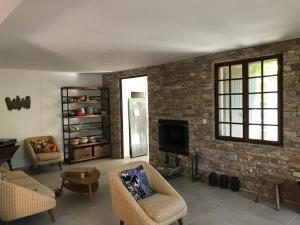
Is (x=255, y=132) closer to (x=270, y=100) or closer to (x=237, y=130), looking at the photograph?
(x=237, y=130)

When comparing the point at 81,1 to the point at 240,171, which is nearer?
the point at 81,1

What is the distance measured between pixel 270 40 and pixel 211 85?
1.35 m

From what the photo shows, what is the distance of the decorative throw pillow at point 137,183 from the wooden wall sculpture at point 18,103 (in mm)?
4298

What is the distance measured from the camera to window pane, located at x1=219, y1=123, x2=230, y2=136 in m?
4.71

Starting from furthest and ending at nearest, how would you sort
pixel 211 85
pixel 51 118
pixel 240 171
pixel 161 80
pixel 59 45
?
pixel 51 118, pixel 161 80, pixel 211 85, pixel 240 171, pixel 59 45

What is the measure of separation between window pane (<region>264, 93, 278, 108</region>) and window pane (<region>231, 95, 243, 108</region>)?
0.44 meters

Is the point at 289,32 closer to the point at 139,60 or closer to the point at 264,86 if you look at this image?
the point at 264,86

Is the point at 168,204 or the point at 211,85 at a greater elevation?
the point at 211,85

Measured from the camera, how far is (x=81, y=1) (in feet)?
7.09

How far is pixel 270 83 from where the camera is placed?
409cm

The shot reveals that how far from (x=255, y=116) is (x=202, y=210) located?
1.80 m

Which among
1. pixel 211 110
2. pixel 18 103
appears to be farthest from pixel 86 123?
pixel 211 110

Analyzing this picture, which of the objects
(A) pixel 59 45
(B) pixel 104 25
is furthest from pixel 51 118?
(B) pixel 104 25

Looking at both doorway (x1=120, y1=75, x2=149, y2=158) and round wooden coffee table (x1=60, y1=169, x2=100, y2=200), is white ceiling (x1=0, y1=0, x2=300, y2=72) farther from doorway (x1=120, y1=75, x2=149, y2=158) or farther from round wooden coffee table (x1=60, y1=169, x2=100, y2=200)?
doorway (x1=120, y1=75, x2=149, y2=158)
